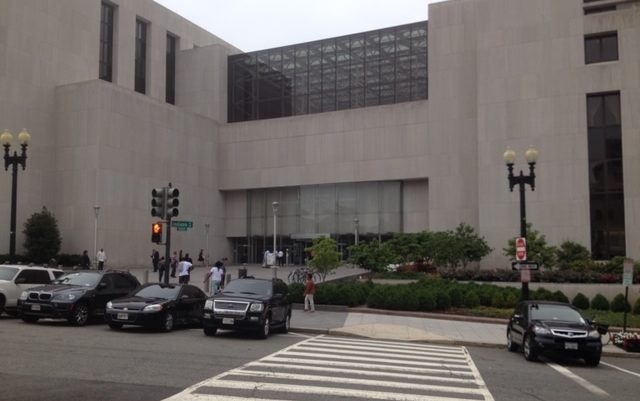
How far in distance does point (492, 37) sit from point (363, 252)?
71.3ft

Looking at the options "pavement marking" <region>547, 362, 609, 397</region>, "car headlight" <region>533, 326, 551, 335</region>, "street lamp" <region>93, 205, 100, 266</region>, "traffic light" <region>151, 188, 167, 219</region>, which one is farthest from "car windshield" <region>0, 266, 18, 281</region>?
"street lamp" <region>93, 205, 100, 266</region>

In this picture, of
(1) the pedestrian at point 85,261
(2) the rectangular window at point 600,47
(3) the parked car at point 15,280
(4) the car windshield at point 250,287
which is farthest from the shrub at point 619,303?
(1) the pedestrian at point 85,261

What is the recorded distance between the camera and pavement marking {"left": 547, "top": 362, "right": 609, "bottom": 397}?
446 inches

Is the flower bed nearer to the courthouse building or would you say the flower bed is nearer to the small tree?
the small tree

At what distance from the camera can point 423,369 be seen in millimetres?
13102

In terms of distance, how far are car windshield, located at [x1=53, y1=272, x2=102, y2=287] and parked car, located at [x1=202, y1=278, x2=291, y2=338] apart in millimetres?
4490

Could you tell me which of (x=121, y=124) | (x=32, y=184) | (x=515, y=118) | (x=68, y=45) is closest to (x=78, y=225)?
(x=32, y=184)

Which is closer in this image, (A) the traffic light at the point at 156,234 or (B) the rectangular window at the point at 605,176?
(A) the traffic light at the point at 156,234

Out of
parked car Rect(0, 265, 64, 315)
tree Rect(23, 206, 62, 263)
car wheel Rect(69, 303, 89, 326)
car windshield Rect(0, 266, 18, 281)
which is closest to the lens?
car wheel Rect(69, 303, 89, 326)

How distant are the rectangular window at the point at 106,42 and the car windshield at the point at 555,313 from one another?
49.8 m

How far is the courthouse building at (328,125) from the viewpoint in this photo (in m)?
44.9

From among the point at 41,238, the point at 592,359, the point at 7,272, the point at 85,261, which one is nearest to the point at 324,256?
the point at 7,272

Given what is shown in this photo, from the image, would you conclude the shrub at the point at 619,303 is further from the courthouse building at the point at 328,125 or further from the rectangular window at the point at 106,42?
the rectangular window at the point at 106,42

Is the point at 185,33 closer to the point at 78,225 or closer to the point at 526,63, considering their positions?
the point at 78,225
